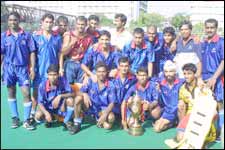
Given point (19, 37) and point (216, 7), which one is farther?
point (216, 7)

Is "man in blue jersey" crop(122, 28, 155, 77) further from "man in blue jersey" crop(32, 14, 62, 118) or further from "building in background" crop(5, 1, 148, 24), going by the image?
"building in background" crop(5, 1, 148, 24)

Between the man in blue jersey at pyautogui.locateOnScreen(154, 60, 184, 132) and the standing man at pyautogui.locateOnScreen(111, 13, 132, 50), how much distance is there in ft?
3.33

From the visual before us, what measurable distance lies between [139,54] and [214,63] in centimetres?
119

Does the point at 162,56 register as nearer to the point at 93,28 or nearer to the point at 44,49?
the point at 93,28

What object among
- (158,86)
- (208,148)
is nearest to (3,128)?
(158,86)

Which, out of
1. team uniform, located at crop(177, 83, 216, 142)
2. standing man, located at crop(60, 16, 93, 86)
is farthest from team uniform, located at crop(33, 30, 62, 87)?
team uniform, located at crop(177, 83, 216, 142)

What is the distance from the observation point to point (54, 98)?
489 cm

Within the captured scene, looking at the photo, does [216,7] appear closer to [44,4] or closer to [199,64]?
[199,64]

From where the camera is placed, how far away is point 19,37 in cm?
485

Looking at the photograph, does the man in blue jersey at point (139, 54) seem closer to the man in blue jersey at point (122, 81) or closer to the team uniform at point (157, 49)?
the team uniform at point (157, 49)

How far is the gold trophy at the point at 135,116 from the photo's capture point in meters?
4.62

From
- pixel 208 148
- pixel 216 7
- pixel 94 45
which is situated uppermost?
pixel 216 7

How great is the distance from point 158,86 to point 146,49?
2.23 feet

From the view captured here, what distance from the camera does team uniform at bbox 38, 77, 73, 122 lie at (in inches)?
190
